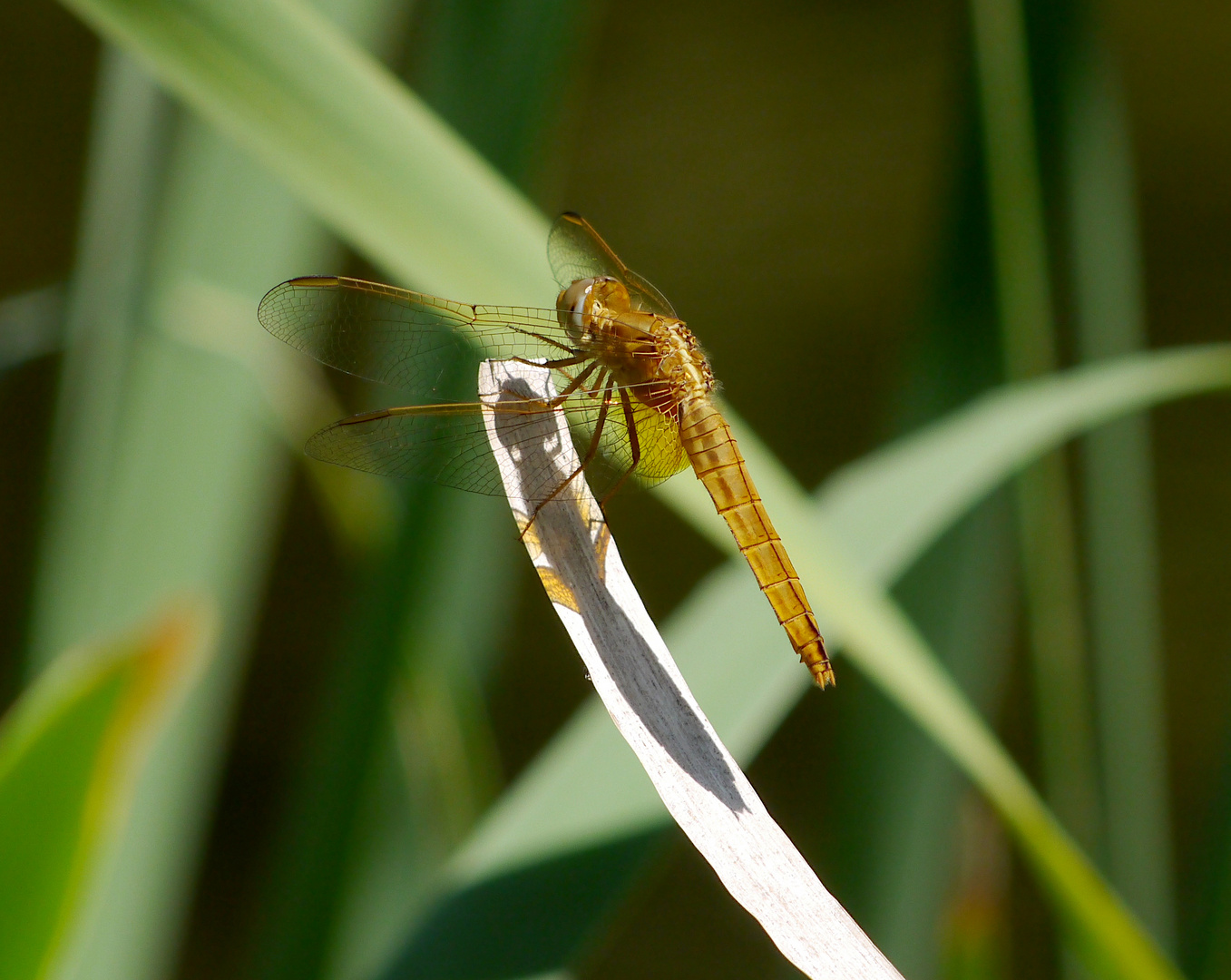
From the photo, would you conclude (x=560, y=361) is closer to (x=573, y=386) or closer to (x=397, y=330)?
(x=573, y=386)

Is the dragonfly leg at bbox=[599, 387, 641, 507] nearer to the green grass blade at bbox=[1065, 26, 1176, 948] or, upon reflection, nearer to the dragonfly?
the dragonfly

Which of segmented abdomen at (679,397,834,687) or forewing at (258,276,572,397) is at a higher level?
forewing at (258,276,572,397)

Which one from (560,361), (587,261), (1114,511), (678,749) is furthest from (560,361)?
(1114,511)

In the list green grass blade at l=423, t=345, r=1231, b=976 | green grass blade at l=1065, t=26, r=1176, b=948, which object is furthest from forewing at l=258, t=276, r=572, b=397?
green grass blade at l=1065, t=26, r=1176, b=948

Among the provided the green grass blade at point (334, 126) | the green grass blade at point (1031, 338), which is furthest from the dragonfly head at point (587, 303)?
the green grass blade at point (1031, 338)

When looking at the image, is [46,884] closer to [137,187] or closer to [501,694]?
[137,187]

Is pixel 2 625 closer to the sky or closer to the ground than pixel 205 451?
closer to the ground

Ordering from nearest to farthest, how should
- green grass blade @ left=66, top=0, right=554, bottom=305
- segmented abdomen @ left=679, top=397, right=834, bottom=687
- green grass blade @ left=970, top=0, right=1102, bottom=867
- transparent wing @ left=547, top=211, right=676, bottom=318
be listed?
green grass blade @ left=66, top=0, right=554, bottom=305
segmented abdomen @ left=679, top=397, right=834, bottom=687
green grass blade @ left=970, top=0, right=1102, bottom=867
transparent wing @ left=547, top=211, right=676, bottom=318

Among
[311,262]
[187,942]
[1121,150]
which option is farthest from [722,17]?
[187,942]
